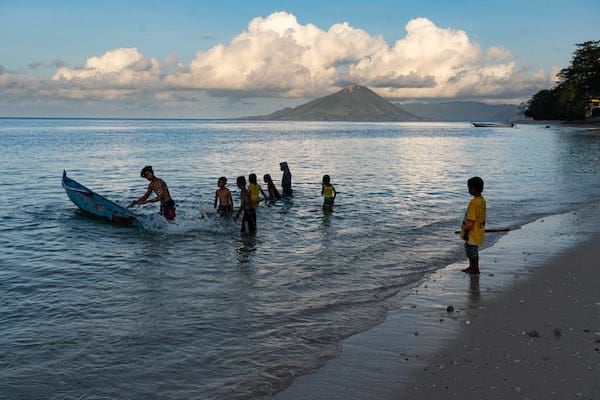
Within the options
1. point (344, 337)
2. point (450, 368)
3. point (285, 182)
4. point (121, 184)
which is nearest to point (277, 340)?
point (344, 337)

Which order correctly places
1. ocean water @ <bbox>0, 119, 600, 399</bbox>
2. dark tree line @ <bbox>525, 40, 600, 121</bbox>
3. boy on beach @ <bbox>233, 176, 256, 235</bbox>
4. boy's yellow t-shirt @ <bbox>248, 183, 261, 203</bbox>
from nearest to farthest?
ocean water @ <bbox>0, 119, 600, 399</bbox> → boy on beach @ <bbox>233, 176, 256, 235</bbox> → boy's yellow t-shirt @ <bbox>248, 183, 261, 203</bbox> → dark tree line @ <bbox>525, 40, 600, 121</bbox>

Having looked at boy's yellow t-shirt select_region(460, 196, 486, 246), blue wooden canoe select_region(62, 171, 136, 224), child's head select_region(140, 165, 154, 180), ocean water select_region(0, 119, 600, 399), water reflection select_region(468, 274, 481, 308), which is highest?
child's head select_region(140, 165, 154, 180)

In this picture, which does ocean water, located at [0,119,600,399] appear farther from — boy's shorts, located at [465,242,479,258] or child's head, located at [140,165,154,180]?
child's head, located at [140,165,154,180]

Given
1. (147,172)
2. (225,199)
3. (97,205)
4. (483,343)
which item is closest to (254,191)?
(225,199)

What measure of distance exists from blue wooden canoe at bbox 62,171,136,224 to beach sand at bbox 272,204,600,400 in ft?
36.7

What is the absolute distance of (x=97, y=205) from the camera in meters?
18.9

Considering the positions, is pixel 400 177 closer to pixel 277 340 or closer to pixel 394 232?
pixel 394 232

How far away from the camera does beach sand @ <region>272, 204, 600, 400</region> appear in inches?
220

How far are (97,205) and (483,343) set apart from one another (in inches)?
614

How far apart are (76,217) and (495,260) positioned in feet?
49.3

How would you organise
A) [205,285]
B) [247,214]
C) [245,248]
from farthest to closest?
[247,214], [245,248], [205,285]

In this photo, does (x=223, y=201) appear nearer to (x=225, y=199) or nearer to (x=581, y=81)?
(x=225, y=199)

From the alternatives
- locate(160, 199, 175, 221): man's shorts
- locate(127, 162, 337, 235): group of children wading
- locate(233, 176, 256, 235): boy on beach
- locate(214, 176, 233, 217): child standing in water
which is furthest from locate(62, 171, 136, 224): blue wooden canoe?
locate(233, 176, 256, 235): boy on beach

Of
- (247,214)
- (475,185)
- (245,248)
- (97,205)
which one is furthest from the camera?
(97,205)
